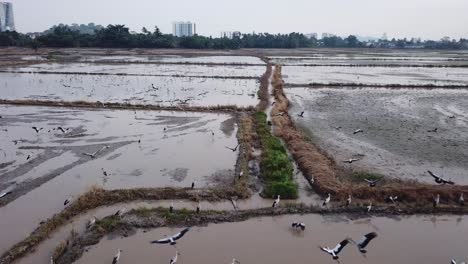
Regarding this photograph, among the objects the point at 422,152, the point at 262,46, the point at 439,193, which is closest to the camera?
the point at 439,193

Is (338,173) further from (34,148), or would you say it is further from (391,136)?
(34,148)

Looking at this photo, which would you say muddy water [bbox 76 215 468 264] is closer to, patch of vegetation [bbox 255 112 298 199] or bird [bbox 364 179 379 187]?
patch of vegetation [bbox 255 112 298 199]

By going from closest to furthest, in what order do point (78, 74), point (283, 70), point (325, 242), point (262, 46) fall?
point (325, 242) → point (78, 74) → point (283, 70) → point (262, 46)

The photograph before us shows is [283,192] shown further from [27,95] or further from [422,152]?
[27,95]

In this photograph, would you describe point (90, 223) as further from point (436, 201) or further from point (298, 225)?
point (436, 201)

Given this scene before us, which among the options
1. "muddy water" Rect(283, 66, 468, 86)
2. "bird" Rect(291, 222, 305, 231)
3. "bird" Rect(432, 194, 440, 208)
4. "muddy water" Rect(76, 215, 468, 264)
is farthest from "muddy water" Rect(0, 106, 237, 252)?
"muddy water" Rect(283, 66, 468, 86)

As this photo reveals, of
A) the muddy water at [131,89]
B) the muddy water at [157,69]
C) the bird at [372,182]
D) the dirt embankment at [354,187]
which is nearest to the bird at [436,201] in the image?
the dirt embankment at [354,187]

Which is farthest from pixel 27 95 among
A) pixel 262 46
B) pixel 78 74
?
pixel 262 46

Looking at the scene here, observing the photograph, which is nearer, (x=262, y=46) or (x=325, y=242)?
(x=325, y=242)
